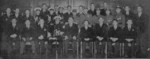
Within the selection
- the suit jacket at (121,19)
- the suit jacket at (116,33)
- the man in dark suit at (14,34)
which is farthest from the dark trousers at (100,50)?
the man in dark suit at (14,34)

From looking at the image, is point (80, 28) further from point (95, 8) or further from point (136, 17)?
point (136, 17)

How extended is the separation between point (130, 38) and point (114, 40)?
49cm

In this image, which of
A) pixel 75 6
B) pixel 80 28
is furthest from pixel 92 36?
pixel 75 6

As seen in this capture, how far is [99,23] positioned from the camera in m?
8.86

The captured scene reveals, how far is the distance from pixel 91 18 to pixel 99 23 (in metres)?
0.29

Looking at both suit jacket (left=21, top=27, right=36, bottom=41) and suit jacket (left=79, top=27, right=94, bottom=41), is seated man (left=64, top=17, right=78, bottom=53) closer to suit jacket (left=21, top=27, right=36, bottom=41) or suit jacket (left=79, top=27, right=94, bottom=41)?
suit jacket (left=79, top=27, right=94, bottom=41)

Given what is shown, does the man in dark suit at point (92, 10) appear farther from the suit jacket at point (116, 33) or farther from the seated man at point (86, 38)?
the suit jacket at point (116, 33)

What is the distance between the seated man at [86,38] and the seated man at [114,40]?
580 millimetres

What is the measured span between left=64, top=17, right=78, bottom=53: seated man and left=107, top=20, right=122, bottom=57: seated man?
1.06m

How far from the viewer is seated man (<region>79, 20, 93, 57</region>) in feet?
28.8

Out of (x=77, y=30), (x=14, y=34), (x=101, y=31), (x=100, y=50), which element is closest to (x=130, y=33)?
(x=101, y=31)

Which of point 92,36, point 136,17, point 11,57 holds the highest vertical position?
Answer: point 136,17

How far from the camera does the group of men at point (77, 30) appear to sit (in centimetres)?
875

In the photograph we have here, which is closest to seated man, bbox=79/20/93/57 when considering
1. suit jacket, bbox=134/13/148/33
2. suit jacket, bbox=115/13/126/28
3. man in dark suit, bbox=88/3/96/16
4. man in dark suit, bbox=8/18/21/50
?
man in dark suit, bbox=88/3/96/16
